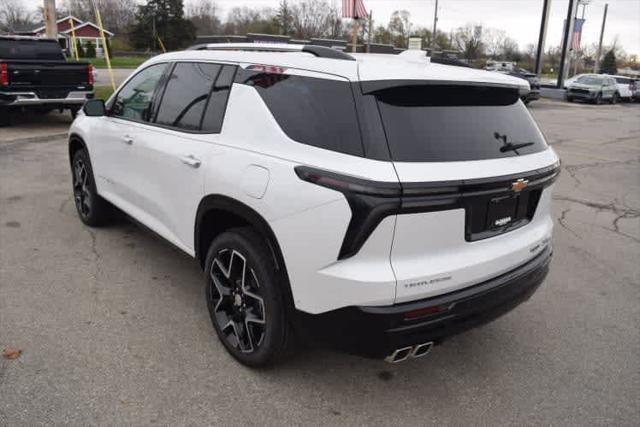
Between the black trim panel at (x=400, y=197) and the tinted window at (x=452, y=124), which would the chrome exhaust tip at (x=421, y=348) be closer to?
the black trim panel at (x=400, y=197)

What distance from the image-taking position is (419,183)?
2352mm

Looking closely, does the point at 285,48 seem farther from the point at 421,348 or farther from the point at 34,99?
the point at 34,99

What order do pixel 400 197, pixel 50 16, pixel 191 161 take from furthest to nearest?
pixel 50 16 < pixel 191 161 < pixel 400 197

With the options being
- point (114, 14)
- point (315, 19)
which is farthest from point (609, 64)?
point (114, 14)

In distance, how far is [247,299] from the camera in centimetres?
305

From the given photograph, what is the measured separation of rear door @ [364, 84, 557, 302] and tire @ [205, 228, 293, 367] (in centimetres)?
73

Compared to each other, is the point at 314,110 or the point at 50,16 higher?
the point at 50,16

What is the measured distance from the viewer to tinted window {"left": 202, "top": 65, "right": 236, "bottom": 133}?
3.23 meters

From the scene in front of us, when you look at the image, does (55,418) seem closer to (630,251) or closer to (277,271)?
(277,271)

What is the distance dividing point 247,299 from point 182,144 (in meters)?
1.14

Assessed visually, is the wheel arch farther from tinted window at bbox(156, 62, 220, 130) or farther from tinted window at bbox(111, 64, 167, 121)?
tinted window at bbox(111, 64, 167, 121)

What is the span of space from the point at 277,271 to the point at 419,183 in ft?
2.84

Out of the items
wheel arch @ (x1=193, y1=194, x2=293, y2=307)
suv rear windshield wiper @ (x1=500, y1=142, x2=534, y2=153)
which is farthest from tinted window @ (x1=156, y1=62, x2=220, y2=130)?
suv rear windshield wiper @ (x1=500, y1=142, x2=534, y2=153)

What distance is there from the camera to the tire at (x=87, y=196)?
519cm
